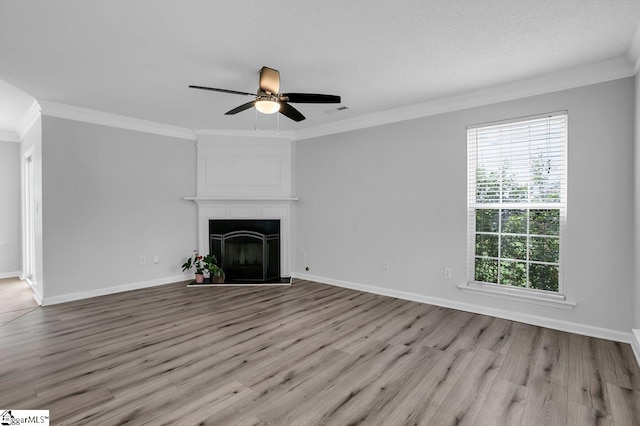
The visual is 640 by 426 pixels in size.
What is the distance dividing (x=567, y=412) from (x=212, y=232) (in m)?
4.94

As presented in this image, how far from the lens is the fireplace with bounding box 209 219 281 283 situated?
5383 millimetres

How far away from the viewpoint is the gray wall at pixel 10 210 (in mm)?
5633

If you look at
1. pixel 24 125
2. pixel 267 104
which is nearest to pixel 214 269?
pixel 267 104

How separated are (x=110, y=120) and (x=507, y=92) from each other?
5.11 m

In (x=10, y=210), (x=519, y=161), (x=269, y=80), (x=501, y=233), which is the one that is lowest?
(x=501, y=233)

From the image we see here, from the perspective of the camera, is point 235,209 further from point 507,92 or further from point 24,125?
point 507,92

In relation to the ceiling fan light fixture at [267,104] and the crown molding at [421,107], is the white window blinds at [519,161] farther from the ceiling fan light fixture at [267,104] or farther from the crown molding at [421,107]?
the ceiling fan light fixture at [267,104]

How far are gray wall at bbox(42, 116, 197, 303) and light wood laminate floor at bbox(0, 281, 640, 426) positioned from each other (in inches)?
29.6

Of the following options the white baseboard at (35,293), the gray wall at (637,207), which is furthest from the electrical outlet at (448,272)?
the white baseboard at (35,293)

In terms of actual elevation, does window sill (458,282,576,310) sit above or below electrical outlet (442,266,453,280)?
below

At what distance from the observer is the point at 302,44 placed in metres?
2.66

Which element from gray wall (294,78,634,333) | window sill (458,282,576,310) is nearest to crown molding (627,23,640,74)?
gray wall (294,78,634,333)

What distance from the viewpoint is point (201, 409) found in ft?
6.40

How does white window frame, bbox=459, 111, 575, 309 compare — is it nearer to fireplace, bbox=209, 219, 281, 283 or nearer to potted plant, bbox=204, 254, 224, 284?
fireplace, bbox=209, 219, 281, 283
